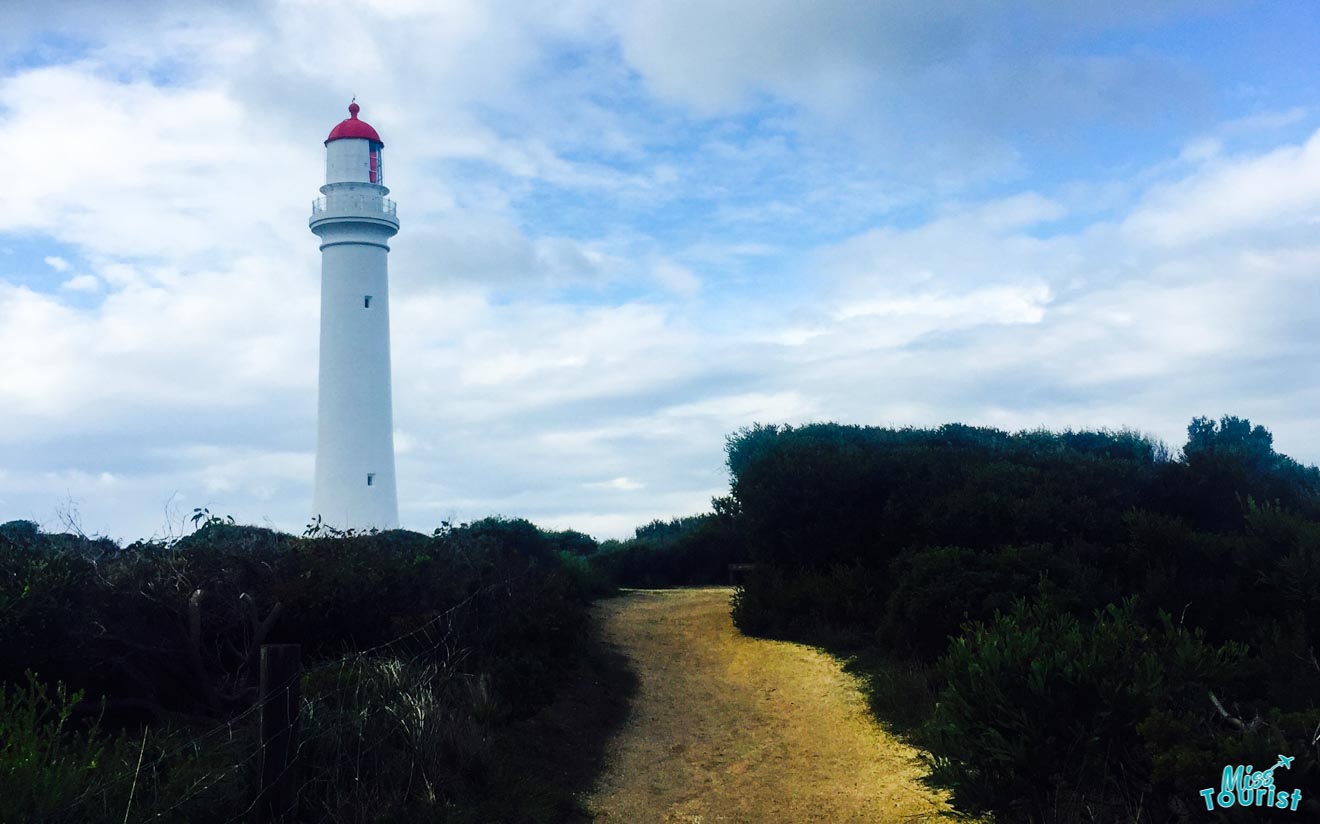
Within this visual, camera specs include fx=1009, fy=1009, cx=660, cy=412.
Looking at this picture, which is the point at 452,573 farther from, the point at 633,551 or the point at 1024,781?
the point at 633,551

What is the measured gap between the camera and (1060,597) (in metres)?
11.1

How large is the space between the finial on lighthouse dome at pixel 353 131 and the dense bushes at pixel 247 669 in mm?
20031

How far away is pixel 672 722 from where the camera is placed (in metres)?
12.1

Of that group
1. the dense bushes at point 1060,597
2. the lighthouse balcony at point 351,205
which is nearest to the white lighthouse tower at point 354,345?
the lighthouse balcony at point 351,205

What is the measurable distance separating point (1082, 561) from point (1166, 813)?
21.5ft

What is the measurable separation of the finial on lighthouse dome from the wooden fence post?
25899 mm

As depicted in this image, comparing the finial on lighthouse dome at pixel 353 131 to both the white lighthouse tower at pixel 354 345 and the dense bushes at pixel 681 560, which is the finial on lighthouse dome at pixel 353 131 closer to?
the white lighthouse tower at pixel 354 345

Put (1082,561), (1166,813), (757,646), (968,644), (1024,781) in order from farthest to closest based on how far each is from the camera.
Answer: (757,646), (1082,561), (968,644), (1024,781), (1166,813)

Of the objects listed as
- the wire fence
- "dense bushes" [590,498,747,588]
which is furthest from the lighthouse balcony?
the wire fence

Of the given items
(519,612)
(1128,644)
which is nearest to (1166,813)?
(1128,644)

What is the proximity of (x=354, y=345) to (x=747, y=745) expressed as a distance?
71.3ft

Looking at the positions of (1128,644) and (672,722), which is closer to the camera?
(1128,644)

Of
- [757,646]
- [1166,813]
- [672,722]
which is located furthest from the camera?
[757,646]

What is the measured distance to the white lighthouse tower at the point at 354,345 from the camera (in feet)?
96.3
